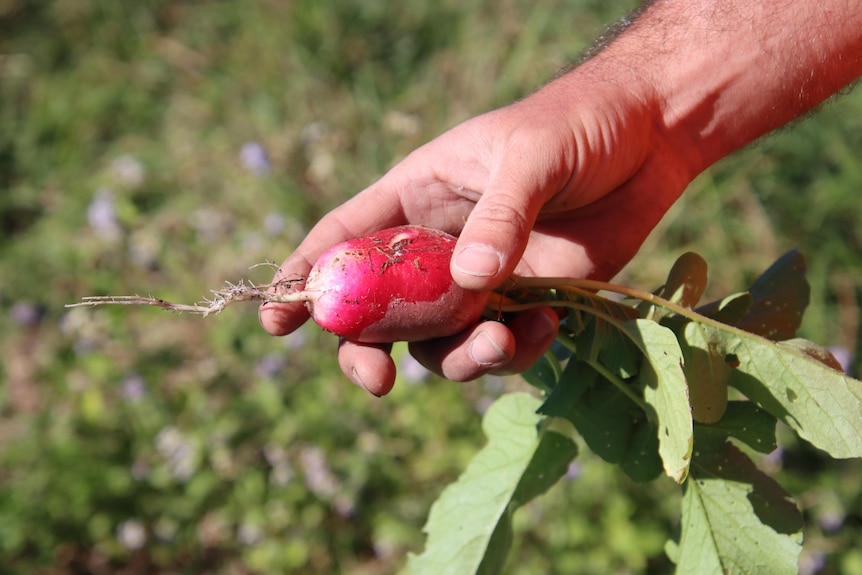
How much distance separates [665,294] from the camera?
1556 mm

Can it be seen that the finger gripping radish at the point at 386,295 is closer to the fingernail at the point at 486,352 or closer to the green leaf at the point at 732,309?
the fingernail at the point at 486,352

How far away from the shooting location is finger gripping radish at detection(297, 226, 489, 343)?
155 centimetres

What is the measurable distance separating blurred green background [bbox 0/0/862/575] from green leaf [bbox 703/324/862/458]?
106cm

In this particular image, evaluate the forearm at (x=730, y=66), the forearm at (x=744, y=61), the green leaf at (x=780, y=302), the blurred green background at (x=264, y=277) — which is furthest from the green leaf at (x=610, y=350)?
the blurred green background at (x=264, y=277)

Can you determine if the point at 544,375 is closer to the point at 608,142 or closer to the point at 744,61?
the point at 608,142

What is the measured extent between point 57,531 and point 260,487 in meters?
0.84

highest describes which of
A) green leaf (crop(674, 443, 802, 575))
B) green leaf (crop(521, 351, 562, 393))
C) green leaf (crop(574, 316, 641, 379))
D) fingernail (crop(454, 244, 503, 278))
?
fingernail (crop(454, 244, 503, 278))

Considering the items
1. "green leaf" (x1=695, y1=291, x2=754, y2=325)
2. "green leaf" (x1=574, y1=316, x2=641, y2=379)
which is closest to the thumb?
"green leaf" (x1=574, y1=316, x2=641, y2=379)

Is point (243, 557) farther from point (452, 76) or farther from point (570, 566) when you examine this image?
point (452, 76)

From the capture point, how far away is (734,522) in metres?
1.47

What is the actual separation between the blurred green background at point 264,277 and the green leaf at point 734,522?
1.14 metres

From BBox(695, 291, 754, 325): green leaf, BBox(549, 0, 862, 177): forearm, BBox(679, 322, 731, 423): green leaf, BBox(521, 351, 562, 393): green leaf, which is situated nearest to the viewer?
BBox(679, 322, 731, 423): green leaf

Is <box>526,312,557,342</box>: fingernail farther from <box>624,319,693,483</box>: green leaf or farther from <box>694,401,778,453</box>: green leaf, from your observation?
<box>694,401,778,453</box>: green leaf

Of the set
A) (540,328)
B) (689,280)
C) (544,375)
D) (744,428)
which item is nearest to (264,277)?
(544,375)
